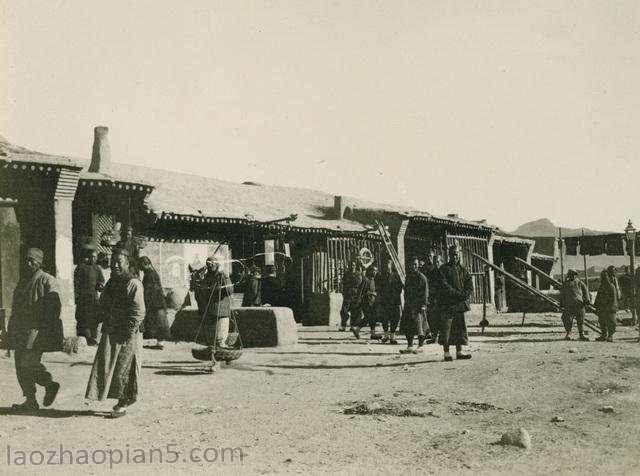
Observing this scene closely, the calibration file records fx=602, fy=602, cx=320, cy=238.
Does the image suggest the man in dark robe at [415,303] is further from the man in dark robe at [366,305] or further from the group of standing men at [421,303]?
the man in dark robe at [366,305]

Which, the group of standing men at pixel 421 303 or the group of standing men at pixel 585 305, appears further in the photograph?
the group of standing men at pixel 585 305

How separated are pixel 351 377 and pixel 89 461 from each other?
13.4 feet

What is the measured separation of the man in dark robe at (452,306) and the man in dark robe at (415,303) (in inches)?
37.2

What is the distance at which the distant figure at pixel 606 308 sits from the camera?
11.8 meters

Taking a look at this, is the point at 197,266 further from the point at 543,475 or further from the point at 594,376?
the point at 543,475

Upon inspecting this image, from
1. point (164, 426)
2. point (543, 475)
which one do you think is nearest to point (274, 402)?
point (164, 426)

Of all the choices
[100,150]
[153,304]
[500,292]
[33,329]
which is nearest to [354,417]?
[33,329]

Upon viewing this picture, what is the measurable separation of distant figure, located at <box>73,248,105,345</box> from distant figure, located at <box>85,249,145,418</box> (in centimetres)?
469

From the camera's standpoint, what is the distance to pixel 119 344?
5.92 metres

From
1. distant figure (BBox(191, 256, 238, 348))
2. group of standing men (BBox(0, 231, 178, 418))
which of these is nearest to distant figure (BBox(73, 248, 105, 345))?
distant figure (BBox(191, 256, 238, 348))

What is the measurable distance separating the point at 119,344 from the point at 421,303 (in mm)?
5656

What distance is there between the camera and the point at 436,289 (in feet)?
30.7

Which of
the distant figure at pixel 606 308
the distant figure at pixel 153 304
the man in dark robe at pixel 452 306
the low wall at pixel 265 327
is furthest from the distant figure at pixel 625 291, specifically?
the distant figure at pixel 153 304

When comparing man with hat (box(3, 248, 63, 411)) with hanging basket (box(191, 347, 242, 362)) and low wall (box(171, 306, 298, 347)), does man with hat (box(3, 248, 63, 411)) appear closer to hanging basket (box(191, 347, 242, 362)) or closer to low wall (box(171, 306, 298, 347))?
hanging basket (box(191, 347, 242, 362))
